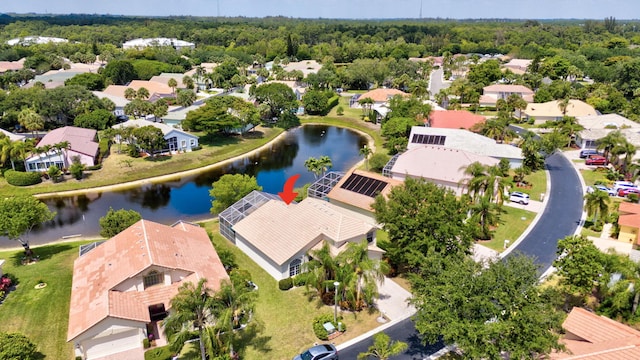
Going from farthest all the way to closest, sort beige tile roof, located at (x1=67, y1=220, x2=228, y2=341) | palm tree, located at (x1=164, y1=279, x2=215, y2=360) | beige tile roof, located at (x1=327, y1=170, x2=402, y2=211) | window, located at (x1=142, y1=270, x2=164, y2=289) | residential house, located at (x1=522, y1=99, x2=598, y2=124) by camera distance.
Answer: residential house, located at (x1=522, y1=99, x2=598, y2=124)
beige tile roof, located at (x1=327, y1=170, x2=402, y2=211)
window, located at (x1=142, y1=270, x2=164, y2=289)
beige tile roof, located at (x1=67, y1=220, x2=228, y2=341)
palm tree, located at (x1=164, y1=279, x2=215, y2=360)

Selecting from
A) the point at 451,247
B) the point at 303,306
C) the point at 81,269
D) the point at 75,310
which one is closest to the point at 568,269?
the point at 451,247

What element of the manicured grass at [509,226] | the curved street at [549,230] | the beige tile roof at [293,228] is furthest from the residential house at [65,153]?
the manicured grass at [509,226]

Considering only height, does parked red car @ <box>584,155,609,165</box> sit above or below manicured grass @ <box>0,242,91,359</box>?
above

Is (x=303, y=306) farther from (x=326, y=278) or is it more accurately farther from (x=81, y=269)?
(x=81, y=269)

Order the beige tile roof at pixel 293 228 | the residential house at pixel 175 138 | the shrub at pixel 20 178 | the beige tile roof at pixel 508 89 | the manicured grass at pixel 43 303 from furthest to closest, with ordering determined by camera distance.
A: the beige tile roof at pixel 508 89
the residential house at pixel 175 138
the shrub at pixel 20 178
the beige tile roof at pixel 293 228
the manicured grass at pixel 43 303

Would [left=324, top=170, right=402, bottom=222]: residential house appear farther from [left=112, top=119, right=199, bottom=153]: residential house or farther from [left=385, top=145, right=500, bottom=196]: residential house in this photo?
[left=112, top=119, right=199, bottom=153]: residential house

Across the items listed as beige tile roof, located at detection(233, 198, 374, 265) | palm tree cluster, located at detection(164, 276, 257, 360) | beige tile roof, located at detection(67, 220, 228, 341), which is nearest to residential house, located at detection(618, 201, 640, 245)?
beige tile roof, located at detection(233, 198, 374, 265)

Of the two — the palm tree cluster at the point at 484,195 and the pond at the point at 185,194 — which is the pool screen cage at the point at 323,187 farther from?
the palm tree cluster at the point at 484,195
